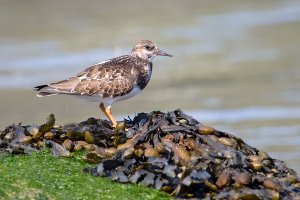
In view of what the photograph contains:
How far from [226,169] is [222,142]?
0.60 meters

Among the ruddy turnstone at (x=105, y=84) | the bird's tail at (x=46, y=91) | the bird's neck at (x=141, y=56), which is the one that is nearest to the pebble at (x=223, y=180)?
the ruddy turnstone at (x=105, y=84)

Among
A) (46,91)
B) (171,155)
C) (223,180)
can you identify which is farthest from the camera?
(46,91)

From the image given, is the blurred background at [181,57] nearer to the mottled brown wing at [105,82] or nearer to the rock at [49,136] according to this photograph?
the mottled brown wing at [105,82]

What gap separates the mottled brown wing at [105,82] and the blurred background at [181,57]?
2.88m

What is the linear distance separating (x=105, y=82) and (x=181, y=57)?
779 cm

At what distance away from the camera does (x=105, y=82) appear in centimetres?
784

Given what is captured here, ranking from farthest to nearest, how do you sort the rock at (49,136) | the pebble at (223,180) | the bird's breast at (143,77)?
the bird's breast at (143,77) → the rock at (49,136) → the pebble at (223,180)

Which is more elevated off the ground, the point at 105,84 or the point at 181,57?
the point at 181,57

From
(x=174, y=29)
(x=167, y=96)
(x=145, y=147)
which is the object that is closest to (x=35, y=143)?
(x=145, y=147)

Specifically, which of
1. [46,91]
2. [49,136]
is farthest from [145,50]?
[49,136]

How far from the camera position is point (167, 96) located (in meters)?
13.6

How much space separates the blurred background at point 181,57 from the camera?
12.1m

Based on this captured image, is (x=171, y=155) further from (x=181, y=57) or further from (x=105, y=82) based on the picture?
(x=181, y=57)

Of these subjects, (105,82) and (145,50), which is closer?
(105,82)
